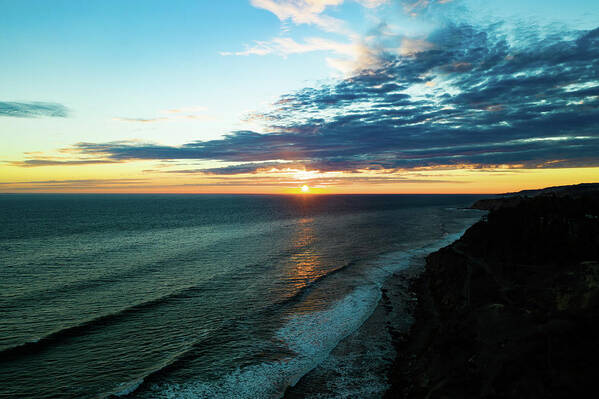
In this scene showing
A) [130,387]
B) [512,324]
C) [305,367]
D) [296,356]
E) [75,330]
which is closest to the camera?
[512,324]

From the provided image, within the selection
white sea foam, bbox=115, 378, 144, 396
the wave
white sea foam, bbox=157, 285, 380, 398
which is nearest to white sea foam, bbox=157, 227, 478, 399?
white sea foam, bbox=157, 285, 380, 398

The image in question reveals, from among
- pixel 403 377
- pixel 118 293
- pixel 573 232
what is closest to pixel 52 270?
pixel 118 293

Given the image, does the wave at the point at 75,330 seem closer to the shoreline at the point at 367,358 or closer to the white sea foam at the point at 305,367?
the white sea foam at the point at 305,367

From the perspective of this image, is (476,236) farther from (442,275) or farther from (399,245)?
(399,245)

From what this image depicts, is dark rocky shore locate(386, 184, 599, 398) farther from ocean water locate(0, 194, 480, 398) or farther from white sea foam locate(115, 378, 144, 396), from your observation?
white sea foam locate(115, 378, 144, 396)

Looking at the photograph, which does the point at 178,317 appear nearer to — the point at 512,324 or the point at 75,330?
the point at 75,330

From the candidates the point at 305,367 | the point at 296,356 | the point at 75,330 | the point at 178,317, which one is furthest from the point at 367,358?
the point at 75,330

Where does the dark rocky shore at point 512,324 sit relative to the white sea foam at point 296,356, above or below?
above

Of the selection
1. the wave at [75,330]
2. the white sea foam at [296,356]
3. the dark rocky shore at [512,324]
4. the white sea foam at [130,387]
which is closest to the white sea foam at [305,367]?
the white sea foam at [296,356]
